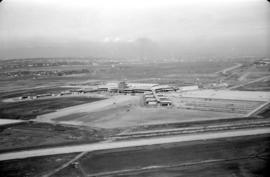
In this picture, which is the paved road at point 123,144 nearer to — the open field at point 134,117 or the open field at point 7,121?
the open field at point 134,117

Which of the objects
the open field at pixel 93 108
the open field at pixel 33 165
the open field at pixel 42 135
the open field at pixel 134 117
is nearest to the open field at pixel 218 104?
the open field at pixel 134 117

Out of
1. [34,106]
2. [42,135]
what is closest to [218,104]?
[42,135]

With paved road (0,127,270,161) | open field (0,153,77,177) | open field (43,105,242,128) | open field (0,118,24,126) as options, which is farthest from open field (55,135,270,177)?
open field (0,118,24,126)

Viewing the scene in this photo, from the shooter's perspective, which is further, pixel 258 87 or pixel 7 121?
pixel 258 87

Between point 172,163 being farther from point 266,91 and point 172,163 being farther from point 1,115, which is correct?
point 266,91

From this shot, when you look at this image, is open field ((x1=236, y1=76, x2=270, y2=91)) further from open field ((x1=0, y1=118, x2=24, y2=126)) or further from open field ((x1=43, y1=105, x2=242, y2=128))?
open field ((x1=0, y1=118, x2=24, y2=126))

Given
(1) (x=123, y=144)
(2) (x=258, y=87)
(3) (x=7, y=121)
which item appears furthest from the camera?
(2) (x=258, y=87)

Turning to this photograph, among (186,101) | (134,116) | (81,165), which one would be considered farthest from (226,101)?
(81,165)

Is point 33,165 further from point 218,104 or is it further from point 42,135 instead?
point 218,104
